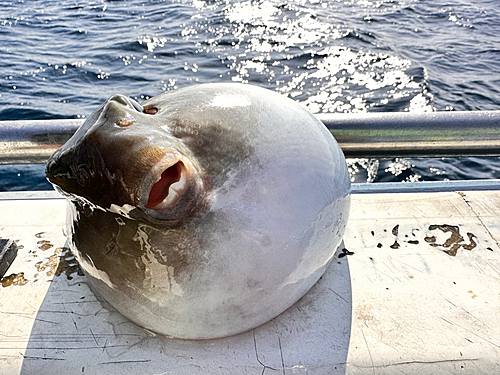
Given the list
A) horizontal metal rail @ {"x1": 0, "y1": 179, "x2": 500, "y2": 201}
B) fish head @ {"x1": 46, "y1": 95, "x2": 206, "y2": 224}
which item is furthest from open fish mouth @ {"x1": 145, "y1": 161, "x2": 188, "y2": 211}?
horizontal metal rail @ {"x1": 0, "y1": 179, "x2": 500, "y2": 201}

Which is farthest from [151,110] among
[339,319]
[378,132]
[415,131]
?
[415,131]

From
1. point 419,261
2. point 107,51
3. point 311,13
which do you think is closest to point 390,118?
point 419,261

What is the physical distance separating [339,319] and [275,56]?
22.2 feet

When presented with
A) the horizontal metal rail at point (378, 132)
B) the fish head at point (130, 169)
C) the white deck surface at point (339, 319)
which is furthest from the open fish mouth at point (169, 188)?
the horizontal metal rail at point (378, 132)

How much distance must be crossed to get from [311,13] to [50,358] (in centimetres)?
967

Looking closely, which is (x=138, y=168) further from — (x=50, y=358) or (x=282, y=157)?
(x=50, y=358)

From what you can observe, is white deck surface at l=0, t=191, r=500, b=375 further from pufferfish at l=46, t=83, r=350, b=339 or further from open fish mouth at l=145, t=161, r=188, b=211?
open fish mouth at l=145, t=161, r=188, b=211

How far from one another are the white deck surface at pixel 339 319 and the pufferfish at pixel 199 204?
10cm

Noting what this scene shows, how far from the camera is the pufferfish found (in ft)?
3.47

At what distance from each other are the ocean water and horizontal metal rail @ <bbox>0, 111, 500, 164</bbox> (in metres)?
2.67

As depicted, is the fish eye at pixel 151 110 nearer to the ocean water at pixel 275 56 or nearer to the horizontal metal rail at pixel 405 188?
the horizontal metal rail at pixel 405 188

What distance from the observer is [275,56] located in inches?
301

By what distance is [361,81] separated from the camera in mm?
6605

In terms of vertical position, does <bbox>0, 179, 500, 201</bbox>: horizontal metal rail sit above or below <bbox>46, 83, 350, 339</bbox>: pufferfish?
below
